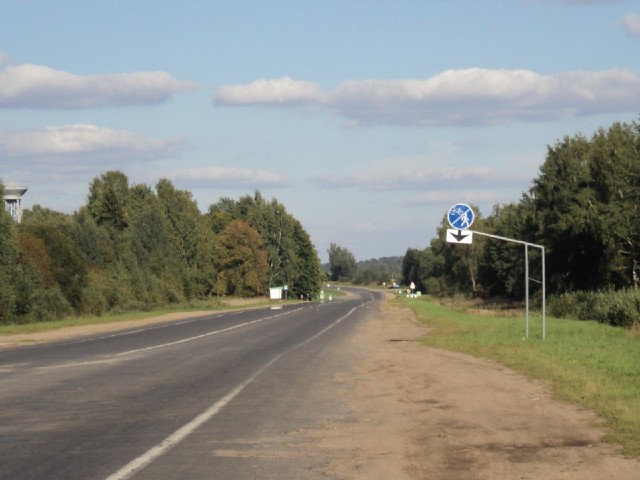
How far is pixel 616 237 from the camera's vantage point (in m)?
70.6

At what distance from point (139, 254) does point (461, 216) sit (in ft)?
279

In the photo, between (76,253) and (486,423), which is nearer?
(486,423)

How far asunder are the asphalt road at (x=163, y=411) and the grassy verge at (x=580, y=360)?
384 cm

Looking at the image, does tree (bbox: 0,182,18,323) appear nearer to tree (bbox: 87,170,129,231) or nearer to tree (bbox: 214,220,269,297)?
tree (bbox: 87,170,129,231)

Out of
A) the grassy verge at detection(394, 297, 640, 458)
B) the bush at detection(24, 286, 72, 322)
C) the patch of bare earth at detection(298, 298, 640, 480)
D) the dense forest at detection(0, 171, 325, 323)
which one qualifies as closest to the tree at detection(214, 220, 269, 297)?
the dense forest at detection(0, 171, 325, 323)

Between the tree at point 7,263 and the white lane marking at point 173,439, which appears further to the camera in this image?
the tree at point 7,263

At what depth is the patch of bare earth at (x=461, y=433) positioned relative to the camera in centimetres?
991

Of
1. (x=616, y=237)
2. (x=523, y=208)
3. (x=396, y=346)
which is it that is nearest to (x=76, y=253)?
(x=616, y=237)

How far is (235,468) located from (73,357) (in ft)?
60.9

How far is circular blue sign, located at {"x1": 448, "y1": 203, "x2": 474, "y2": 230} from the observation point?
28453 mm

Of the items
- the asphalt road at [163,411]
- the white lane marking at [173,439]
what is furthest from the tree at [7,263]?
the white lane marking at [173,439]

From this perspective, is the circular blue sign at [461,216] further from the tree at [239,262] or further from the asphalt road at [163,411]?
the tree at [239,262]

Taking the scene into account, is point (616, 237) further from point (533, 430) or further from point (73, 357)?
point (533, 430)

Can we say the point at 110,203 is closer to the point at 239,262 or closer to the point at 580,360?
the point at 239,262
